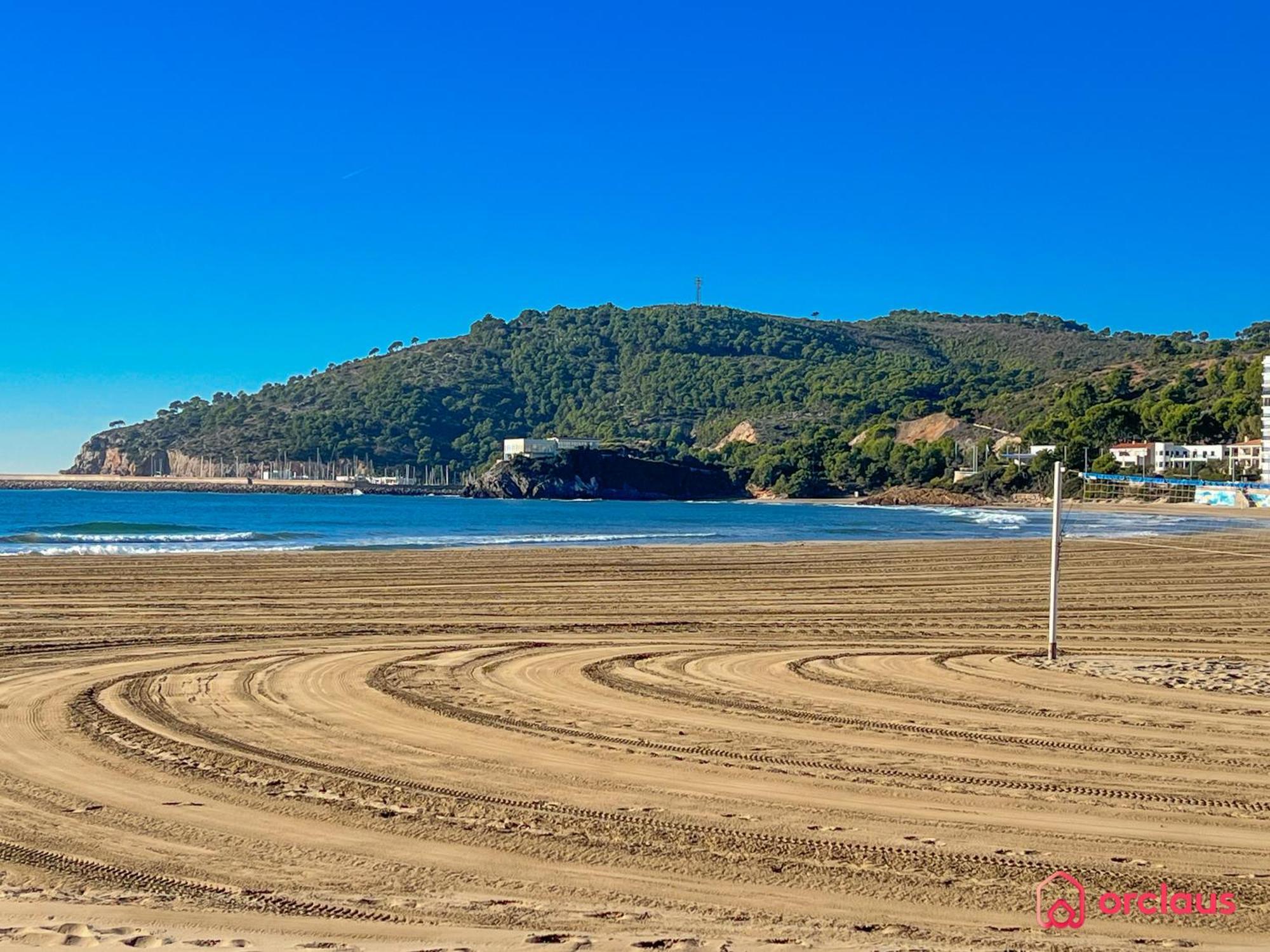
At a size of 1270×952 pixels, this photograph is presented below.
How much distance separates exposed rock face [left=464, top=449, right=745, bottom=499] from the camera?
164250 millimetres

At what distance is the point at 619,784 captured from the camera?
279 inches

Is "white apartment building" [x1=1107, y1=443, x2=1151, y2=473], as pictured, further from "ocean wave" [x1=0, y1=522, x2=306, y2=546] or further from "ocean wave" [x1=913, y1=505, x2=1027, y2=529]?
"ocean wave" [x1=0, y1=522, x2=306, y2=546]

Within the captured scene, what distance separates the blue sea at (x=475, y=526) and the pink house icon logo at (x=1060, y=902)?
32607 mm

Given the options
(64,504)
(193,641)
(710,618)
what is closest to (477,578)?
(710,618)

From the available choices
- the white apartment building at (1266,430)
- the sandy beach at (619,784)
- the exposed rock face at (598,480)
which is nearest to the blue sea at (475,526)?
the sandy beach at (619,784)

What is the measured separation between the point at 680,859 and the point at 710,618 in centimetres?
1211

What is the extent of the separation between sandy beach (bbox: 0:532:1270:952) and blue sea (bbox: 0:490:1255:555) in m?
25.1

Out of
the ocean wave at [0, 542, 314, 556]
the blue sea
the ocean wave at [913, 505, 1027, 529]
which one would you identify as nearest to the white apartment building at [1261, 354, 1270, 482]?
the ocean wave at [913, 505, 1027, 529]

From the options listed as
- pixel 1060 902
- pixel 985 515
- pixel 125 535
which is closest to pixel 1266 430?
pixel 985 515

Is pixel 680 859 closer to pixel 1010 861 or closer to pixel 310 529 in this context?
pixel 1010 861

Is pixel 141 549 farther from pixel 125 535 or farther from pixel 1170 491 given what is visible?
pixel 1170 491

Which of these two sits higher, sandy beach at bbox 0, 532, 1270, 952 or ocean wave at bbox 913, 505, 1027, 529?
sandy beach at bbox 0, 532, 1270, 952

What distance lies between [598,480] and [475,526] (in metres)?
103

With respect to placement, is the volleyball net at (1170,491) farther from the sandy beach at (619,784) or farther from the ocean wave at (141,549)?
the sandy beach at (619,784)
